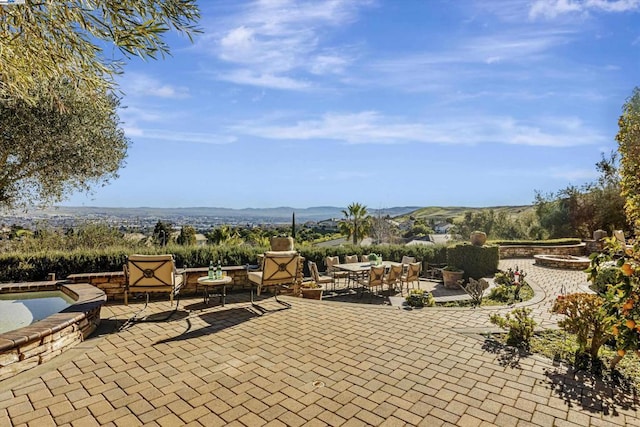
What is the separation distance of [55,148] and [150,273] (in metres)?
5.10

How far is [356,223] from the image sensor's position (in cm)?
2798

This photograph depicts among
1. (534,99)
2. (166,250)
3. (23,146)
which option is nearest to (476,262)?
(534,99)

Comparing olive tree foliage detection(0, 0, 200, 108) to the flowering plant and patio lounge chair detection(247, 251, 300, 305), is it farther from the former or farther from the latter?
the flowering plant

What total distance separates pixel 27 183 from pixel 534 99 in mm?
14599

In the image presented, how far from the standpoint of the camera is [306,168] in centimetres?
4969

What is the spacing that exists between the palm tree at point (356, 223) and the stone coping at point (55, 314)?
22.5 meters

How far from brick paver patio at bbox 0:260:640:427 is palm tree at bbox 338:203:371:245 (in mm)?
22609

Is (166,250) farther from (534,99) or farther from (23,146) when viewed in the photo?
(534,99)

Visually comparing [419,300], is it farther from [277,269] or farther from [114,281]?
[114,281]

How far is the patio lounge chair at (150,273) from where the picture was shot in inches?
207

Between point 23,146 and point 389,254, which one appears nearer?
point 23,146

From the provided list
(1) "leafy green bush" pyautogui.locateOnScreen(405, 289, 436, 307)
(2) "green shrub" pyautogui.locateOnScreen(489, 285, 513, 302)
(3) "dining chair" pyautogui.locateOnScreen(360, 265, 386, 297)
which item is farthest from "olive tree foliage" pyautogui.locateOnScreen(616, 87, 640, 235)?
(2) "green shrub" pyautogui.locateOnScreen(489, 285, 513, 302)

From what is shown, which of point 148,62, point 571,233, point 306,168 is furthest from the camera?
point 306,168

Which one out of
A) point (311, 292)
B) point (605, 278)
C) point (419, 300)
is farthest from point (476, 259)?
point (311, 292)
